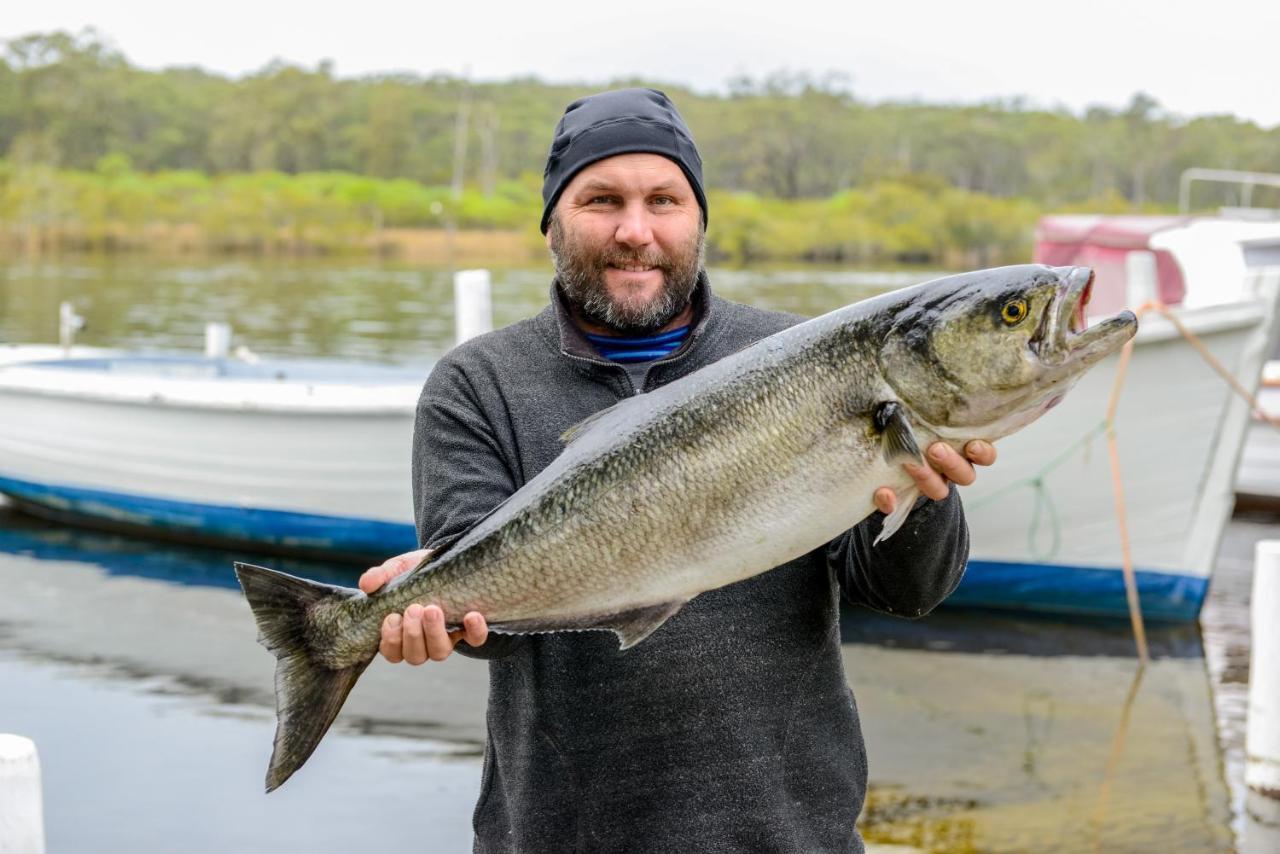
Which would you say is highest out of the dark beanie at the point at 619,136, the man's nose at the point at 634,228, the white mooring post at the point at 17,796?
the dark beanie at the point at 619,136

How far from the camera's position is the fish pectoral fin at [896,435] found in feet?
8.25

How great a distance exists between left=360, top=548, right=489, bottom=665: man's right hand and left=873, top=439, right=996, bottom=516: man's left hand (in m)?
0.82

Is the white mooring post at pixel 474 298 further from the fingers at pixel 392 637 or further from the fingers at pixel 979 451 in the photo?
the fingers at pixel 979 451

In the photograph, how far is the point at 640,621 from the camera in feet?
8.62

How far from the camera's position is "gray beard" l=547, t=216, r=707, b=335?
9.68ft

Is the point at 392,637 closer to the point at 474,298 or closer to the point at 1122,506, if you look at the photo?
the point at 474,298

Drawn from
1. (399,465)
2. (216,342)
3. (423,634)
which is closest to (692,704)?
(423,634)

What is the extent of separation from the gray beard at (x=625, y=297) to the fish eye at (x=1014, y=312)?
74cm

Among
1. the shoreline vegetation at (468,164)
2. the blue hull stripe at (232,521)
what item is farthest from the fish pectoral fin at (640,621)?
the shoreline vegetation at (468,164)

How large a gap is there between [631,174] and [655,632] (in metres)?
0.99

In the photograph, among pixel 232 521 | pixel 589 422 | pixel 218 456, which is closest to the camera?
pixel 589 422

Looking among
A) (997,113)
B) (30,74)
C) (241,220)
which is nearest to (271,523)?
(241,220)

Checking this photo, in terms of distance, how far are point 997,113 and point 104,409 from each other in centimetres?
12637

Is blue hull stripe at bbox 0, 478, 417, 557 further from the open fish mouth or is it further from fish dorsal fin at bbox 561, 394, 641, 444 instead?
the open fish mouth
